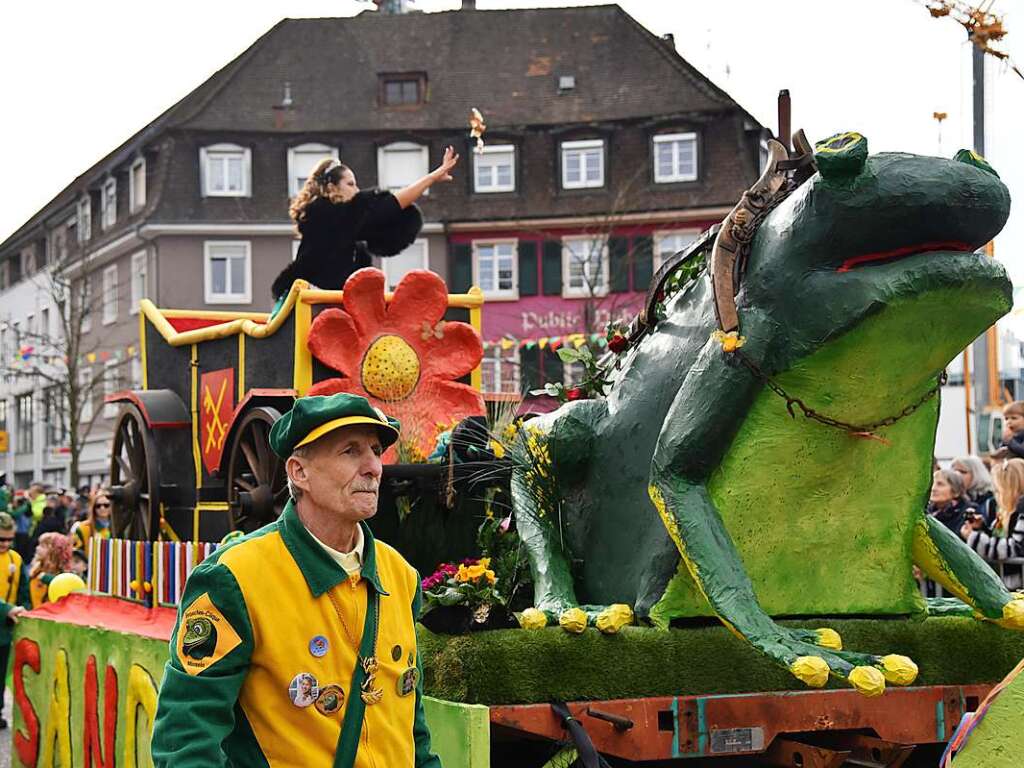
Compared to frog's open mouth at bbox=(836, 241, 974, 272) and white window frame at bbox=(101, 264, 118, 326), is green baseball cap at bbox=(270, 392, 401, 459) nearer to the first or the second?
frog's open mouth at bbox=(836, 241, 974, 272)

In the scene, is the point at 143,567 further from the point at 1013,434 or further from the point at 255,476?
the point at 1013,434

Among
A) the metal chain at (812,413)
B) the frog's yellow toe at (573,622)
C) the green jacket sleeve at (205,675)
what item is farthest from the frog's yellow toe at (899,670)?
the green jacket sleeve at (205,675)

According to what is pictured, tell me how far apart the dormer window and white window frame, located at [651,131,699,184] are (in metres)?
6.02

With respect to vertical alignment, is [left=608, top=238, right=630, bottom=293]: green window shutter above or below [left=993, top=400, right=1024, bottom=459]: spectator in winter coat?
above

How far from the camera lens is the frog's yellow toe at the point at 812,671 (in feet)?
14.3

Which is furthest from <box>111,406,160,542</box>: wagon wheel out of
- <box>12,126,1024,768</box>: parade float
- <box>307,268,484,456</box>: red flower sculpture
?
<box>12,126,1024,768</box>: parade float

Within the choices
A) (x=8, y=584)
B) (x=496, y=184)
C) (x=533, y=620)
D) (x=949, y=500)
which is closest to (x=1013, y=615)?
(x=533, y=620)

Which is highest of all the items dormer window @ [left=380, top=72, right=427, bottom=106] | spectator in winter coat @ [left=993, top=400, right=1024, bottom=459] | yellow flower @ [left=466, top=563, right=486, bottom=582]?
dormer window @ [left=380, top=72, right=427, bottom=106]

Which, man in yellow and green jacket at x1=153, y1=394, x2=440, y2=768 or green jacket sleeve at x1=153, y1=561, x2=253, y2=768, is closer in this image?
green jacket sleeve at x1=153, y1=561, x2=253, y2=768

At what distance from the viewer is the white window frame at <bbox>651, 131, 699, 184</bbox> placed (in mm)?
35469

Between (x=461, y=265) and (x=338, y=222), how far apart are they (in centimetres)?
2853

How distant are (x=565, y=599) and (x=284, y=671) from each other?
6.58 feet

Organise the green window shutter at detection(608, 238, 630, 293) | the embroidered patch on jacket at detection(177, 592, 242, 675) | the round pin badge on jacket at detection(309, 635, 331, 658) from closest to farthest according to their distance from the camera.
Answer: the embroidered patch on jacket at detection(177, 592, 242, 675)
the round pin badge on jacket at detection(309, 635, 331, 658)
the green window shutter at detection(608, 238, 630, 293)

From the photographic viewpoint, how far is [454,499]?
6234 mm
